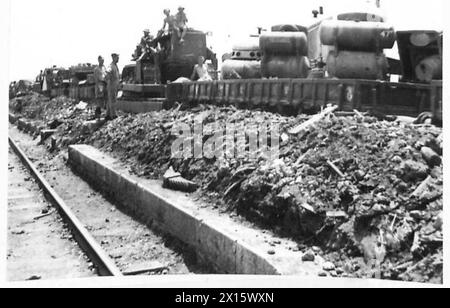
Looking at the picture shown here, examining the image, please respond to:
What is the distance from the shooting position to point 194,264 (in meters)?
6.07

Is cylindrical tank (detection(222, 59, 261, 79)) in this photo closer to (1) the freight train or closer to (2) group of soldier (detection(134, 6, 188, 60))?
(1) the freight train

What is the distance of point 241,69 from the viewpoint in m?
15.8

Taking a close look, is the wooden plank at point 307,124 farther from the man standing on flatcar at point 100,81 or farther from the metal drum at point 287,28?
the man standing on flatcar at point 100,81

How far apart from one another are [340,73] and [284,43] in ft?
9.48

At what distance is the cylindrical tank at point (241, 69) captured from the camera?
15734 mm

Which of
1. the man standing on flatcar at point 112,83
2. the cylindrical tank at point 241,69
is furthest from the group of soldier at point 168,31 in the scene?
the cylindrical tank at point 241,69

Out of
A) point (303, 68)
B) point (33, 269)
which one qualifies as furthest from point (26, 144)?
point (33, 269)

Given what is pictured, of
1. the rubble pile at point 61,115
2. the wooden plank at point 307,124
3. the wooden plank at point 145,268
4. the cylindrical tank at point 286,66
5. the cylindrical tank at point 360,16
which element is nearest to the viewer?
the wooden plank at point 145,268

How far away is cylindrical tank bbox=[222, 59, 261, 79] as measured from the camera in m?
15.7

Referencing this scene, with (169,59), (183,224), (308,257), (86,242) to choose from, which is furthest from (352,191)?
(169,59)

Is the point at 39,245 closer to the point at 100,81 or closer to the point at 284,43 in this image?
the point at 284,43

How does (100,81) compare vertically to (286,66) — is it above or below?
below

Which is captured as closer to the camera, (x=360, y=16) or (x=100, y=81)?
(x=360, y=16)

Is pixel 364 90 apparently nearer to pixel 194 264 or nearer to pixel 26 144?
pixel 194 264
